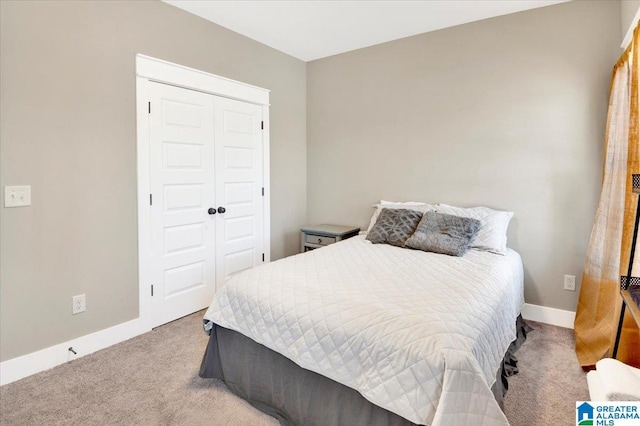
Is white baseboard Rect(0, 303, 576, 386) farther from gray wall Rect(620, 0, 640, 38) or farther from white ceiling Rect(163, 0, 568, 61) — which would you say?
white ceiling Rect(163, 0, 568, 61)

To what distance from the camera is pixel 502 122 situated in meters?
3.10

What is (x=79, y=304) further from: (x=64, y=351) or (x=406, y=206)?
(x=406, y=206)

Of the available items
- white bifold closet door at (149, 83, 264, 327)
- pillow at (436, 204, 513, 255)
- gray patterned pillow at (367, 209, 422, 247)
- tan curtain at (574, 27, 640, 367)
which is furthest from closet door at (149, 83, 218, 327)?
tan curtain at (574, 27, 640, 367)

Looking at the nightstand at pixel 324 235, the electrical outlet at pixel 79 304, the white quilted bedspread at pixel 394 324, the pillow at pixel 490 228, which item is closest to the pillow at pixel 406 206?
the pillow at pixel 490 228

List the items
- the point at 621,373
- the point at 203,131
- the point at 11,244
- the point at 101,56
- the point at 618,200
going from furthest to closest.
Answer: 1. the point at 203,131
2. the point at 101,56
3. the point at 618,200
4. the point at 11,244
5. the point at 621,373

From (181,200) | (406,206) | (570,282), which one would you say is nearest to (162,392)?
(181,200)

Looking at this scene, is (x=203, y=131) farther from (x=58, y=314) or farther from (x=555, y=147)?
(x=555, y=147)

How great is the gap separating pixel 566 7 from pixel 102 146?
373cm

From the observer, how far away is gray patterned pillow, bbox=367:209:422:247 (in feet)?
9.86

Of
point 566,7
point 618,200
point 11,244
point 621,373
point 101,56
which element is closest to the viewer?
point 621,373

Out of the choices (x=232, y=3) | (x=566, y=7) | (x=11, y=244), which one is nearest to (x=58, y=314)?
(x=11, y=244)

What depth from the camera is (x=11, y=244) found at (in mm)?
2115

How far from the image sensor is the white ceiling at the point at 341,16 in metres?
2.86

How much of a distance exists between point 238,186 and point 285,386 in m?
2.22
